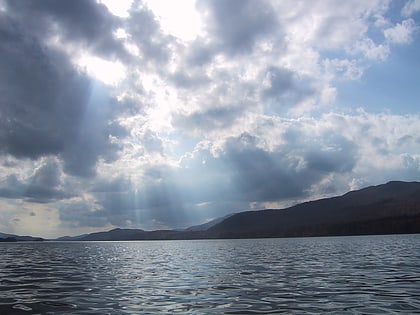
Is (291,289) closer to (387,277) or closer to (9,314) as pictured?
(387,277)

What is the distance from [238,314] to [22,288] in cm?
2025

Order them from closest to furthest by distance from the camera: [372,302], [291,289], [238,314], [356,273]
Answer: [238,314] → [372,302] → [291,289] → [356,273]

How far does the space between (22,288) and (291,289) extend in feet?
69.0

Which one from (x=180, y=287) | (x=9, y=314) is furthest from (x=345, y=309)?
(x=9, y=314)

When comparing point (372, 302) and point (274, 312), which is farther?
point (372, 302)

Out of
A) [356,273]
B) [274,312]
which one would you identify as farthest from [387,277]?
[274,312]

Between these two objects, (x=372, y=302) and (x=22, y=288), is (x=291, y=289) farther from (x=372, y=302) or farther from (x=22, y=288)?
(x=22, y=288)

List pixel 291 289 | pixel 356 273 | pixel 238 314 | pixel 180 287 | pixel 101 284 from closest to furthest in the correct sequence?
pixel 238 314, pixel 291 289, pixel 180 287, pixel 101 284, pixel 356 273

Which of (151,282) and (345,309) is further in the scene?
(151,282)

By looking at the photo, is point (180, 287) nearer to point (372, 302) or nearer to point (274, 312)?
point (274, 312)

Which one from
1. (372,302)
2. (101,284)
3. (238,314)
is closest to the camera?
(238,314)

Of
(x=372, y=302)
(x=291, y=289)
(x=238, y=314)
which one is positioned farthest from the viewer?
(x=291, y=289)

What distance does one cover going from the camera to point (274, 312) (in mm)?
20984

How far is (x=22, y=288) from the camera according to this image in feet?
106
